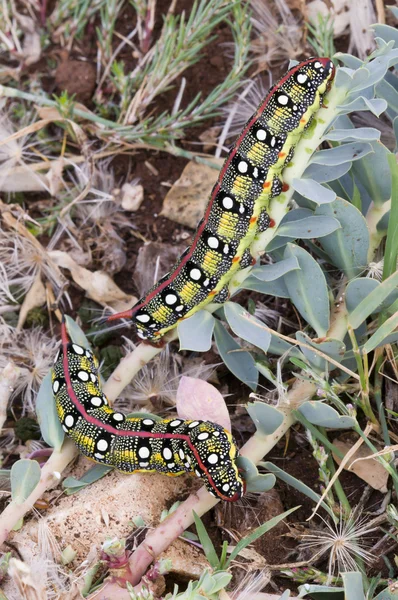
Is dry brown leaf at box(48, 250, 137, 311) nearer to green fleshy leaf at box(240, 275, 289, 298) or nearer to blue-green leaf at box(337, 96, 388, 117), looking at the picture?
green fleshy leaf at box(240, 275, 289, 298)

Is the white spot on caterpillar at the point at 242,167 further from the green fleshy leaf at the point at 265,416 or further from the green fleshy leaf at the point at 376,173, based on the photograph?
the green fleshy leaf at the point at 265,416

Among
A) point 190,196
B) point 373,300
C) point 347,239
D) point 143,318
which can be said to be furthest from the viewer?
point 190,196

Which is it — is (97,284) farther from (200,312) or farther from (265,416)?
(265,416)

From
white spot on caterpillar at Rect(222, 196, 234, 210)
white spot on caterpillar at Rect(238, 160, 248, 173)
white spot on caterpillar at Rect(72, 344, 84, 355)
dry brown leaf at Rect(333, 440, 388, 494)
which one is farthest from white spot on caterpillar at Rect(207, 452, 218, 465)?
white spot on caterpillar at Rect(238, 160, 248, 173)

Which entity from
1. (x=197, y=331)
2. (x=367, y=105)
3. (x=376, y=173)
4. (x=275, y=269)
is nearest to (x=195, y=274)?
(x=197, y=331)

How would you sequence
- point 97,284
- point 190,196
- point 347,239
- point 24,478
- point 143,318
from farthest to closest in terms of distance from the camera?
point 190,196 → point 97,284 → point 143,318 → point 347,239 → point 24,478

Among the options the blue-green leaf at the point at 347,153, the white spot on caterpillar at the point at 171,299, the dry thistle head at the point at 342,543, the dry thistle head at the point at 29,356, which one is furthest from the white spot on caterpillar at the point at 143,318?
the dry thistle head at the point at 342,543

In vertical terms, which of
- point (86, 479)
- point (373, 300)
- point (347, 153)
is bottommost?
point (86, 479)
